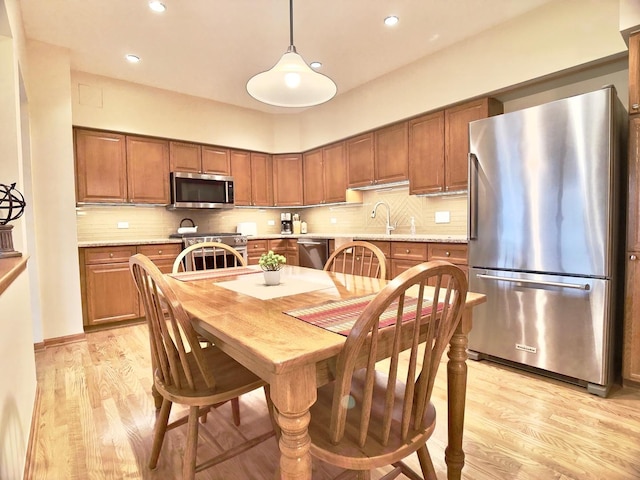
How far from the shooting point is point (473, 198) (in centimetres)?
250

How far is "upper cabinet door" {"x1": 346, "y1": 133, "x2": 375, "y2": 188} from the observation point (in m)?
3.99

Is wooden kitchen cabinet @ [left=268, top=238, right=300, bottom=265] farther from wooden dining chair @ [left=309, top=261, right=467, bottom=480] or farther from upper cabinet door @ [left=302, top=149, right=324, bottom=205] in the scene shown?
wooden dining chair @ [left=309, top=261, right=467, bottom=480]

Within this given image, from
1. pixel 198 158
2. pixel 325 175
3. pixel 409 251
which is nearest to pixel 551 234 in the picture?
pixel 409 251

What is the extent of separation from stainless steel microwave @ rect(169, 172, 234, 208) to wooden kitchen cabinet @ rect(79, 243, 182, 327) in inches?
29.2

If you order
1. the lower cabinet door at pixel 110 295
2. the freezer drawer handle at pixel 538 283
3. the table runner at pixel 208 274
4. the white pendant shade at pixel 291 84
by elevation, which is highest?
the white pendant shade at pixel 291 84

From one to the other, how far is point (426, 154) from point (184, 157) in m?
2.87

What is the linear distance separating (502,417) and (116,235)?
4146 mm

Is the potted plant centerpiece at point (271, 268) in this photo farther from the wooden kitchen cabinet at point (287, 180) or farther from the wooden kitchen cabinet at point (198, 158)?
the wooden kitchen cabinet at point (287, 180)

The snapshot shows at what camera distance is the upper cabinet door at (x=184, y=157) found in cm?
416

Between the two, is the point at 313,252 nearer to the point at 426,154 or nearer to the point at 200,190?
the point at 200,190

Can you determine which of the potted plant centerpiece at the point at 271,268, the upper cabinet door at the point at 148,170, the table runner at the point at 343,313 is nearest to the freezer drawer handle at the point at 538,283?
the table runner at the point at 343,313

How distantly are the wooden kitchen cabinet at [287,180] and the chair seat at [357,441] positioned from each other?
4036 mm

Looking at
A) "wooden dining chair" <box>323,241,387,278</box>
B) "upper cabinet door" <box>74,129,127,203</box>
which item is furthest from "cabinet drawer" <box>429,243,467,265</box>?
"upper cabinet door" <box>74,129,127,203</box>

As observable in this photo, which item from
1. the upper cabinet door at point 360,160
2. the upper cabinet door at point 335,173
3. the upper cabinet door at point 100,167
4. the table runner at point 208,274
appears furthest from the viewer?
the upper cabinet door at point 335,173
